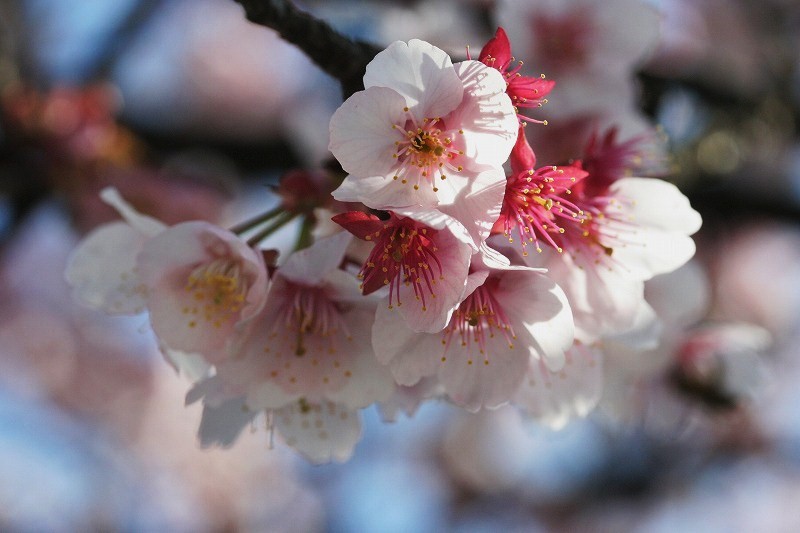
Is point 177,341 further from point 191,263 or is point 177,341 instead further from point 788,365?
point 788,365

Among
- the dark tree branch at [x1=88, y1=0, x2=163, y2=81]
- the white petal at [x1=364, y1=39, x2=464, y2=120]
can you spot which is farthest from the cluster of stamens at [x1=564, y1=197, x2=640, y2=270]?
the dark tree branch at [x1=88, y1=0, x2=163, y2=81]

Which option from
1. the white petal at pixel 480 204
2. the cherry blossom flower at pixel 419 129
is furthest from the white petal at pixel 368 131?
the white petal at pixel 480 204

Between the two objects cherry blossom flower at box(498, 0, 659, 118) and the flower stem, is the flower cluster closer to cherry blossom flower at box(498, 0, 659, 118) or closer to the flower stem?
the flower stem

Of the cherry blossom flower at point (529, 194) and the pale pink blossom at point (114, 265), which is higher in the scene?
the cherry blossom flower at point (529, 194)

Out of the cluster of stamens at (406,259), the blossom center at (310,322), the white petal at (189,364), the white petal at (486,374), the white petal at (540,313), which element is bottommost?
the white petal at (189,364)

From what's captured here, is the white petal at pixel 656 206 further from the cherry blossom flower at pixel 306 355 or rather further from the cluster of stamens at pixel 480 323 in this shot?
the cherry blossom flower at pixel 306 355
